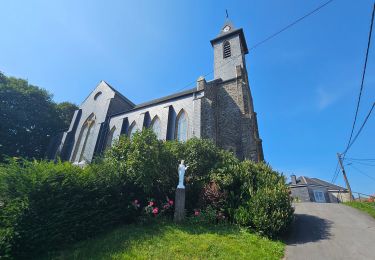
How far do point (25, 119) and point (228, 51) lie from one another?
24.6 meters

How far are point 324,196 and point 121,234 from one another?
98.3ft

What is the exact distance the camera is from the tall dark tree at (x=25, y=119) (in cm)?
2561

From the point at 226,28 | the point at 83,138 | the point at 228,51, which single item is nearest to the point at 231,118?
the point at 228,51

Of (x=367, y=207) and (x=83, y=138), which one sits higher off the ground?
(x=83, y=138)

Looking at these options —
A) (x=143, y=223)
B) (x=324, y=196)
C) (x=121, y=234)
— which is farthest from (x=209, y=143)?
(x=324, y=196)

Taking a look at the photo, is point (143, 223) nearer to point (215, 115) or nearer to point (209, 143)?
point (209, 143)

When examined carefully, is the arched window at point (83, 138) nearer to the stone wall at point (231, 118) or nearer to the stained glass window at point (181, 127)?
the stained glass window at point (181, 127)

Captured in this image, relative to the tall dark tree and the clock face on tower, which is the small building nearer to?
the clock face on tower

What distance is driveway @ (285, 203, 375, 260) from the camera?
6980mm

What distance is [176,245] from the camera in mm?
7156

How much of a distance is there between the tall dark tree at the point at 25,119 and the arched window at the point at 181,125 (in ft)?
58.1

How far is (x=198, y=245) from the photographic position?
7.14 metres

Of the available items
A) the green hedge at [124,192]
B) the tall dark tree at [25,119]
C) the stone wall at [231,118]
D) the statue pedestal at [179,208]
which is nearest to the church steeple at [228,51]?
the stone wall at [231,118]

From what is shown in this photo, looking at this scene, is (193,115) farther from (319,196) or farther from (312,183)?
(319,196)
